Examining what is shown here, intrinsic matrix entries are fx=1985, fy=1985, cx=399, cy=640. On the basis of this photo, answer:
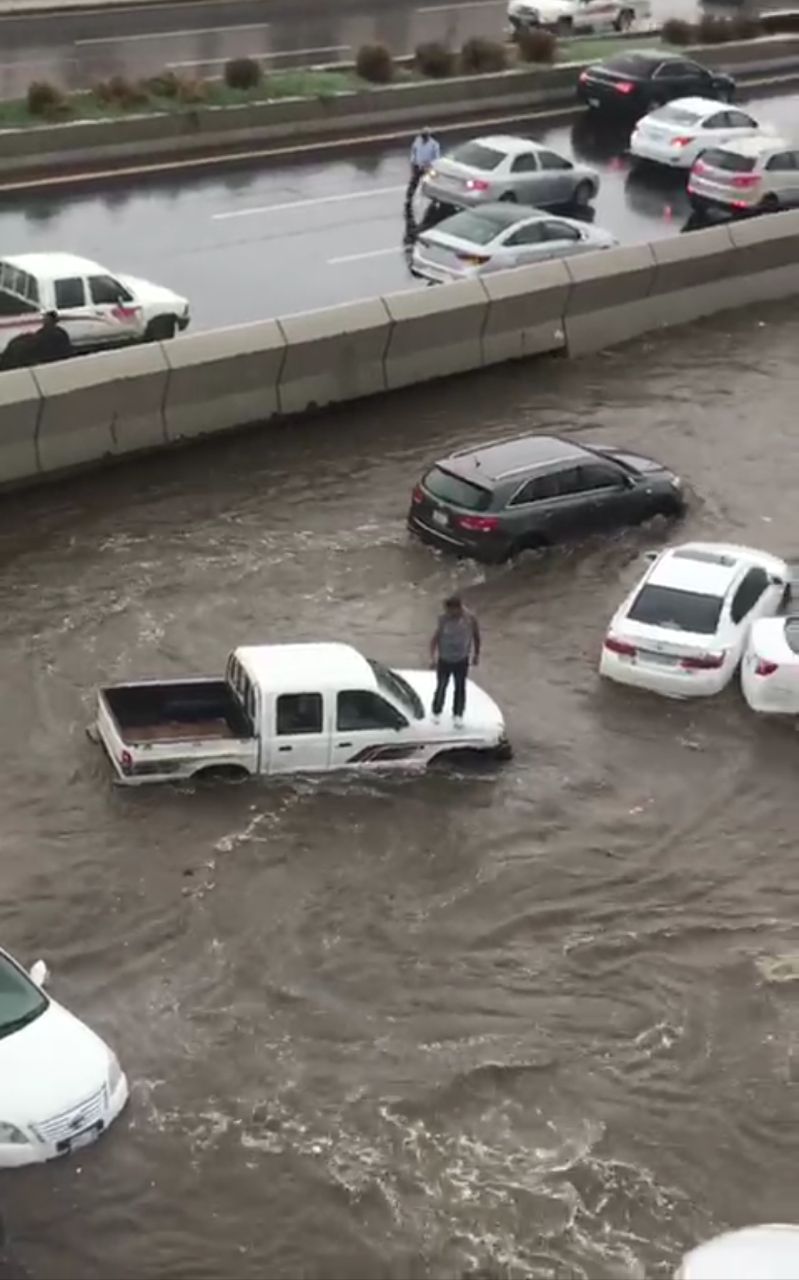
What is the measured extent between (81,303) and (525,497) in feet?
21.8

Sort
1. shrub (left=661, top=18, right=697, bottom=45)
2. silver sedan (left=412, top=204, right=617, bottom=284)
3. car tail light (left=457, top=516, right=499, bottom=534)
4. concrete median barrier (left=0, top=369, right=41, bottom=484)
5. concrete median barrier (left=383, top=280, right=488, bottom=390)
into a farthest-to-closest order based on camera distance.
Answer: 1. shrub (left=661, top=18, right=697, bottom=45)
2. silver sedan (left=412, top=204, right=617, bottom=284)
3. concrete median barrier (left=383, top=280, right=488, bottom=390)
4. concrete median barrier (left=0, top=369, right=41, bottom=484)
5. car tail light (left=457, top=516, right=499, bottom=534)

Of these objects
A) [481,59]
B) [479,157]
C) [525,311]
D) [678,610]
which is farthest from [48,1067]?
[481,59]

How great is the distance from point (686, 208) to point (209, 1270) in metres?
26.8

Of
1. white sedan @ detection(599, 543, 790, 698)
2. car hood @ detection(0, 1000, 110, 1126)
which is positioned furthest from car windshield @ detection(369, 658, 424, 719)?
car hood @ detection(0, 1000, 110, 1126)

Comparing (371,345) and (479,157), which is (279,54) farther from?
(371,345)

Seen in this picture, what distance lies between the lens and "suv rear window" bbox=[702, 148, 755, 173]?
3497cm

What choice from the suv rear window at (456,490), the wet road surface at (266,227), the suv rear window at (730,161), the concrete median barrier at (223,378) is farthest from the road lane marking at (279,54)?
the suv rear window at (456,490)

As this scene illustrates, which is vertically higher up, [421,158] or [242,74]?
[242,74]

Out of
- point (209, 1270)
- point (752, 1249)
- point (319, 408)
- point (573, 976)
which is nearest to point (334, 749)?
point (573, 976)

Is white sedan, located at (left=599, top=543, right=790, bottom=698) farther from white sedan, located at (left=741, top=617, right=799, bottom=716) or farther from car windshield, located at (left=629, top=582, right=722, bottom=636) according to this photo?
white sedan, located at (left=741, top=617, right=799, bottom=716)

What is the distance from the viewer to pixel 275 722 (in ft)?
59.4

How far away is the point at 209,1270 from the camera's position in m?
13.1

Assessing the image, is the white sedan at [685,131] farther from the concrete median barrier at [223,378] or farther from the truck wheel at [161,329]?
the truck wheel at [161,329]

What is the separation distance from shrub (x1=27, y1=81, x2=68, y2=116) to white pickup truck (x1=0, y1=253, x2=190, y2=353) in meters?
9.71
